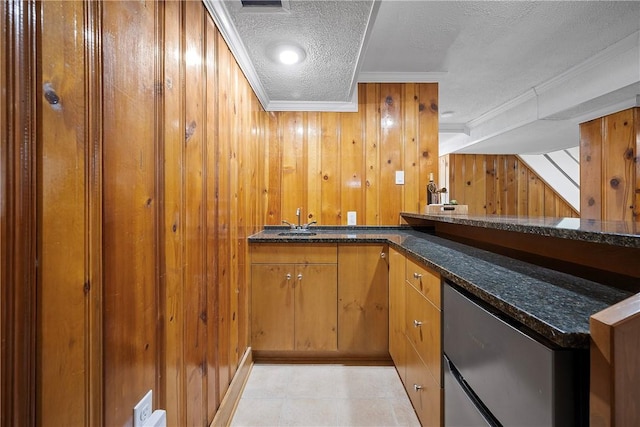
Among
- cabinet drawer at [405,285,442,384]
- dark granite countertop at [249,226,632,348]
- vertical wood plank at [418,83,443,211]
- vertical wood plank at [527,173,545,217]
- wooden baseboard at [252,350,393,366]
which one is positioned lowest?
wooden baseboard at [252,350,393,366]

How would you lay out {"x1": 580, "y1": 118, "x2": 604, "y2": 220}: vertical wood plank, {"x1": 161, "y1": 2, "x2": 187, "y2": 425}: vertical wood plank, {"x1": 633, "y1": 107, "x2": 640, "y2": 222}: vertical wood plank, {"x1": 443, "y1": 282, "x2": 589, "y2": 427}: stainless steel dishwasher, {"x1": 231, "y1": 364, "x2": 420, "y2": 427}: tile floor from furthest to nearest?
{"x1": 580, "y1": 118, "x2": 604, "y2": 220}: vertical wood plank < {"x1": 633, "y1": 107, "x2": 640, "y2": 222}: vertical wood plank < {"x1": 231, "y1": 364, "x2": 420, "y2": 427}: tile floor < {"x1": 161, "y1": 2, "x2": 187, "y2": 425}: vertical wood plank < {"x1": 443, "y1": 282, "x2": 589, "y2": 427}: stainless steel dishwasher

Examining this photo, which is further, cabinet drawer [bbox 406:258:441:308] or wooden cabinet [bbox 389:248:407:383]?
wooden cabinet [bbox 389:248:407:383]

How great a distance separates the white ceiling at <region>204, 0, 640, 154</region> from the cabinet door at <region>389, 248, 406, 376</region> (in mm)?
1345

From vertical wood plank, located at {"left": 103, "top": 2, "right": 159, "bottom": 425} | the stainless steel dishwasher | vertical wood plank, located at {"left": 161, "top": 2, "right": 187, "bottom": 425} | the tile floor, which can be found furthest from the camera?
the tile floor

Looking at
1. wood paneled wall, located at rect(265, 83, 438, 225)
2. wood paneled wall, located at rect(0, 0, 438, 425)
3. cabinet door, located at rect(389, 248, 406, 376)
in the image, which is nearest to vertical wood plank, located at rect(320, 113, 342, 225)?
wood paneled wall, located at rect(265, 83, 438, 225)

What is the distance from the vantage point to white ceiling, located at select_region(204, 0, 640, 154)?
1.49 metres

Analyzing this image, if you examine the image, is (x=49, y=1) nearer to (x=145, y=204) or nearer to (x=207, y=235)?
(x=145, y=204)

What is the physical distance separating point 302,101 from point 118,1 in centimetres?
199

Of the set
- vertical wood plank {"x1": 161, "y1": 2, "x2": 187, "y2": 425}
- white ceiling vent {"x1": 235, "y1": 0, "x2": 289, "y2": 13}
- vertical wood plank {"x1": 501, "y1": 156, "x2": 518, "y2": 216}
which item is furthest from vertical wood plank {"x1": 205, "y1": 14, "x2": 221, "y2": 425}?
vertical wood plank {"x1": 501, "y1": 156, "x2": 518, "y2": 216}

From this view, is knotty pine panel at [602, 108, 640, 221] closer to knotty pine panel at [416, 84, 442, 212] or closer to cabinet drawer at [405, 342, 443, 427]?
knotty pine panel at [416, 84, 442, 212]

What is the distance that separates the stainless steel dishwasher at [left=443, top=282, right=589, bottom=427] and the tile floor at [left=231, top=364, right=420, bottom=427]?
1.99 ft

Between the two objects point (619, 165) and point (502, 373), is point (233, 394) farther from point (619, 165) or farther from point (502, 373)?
point (619, 165)

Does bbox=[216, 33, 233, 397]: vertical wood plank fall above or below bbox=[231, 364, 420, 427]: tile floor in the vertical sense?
above

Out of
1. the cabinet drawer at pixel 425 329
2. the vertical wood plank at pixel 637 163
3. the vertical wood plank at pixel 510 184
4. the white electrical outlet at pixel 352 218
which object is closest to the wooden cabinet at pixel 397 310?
the cabinet drawer at pixel 425 329
